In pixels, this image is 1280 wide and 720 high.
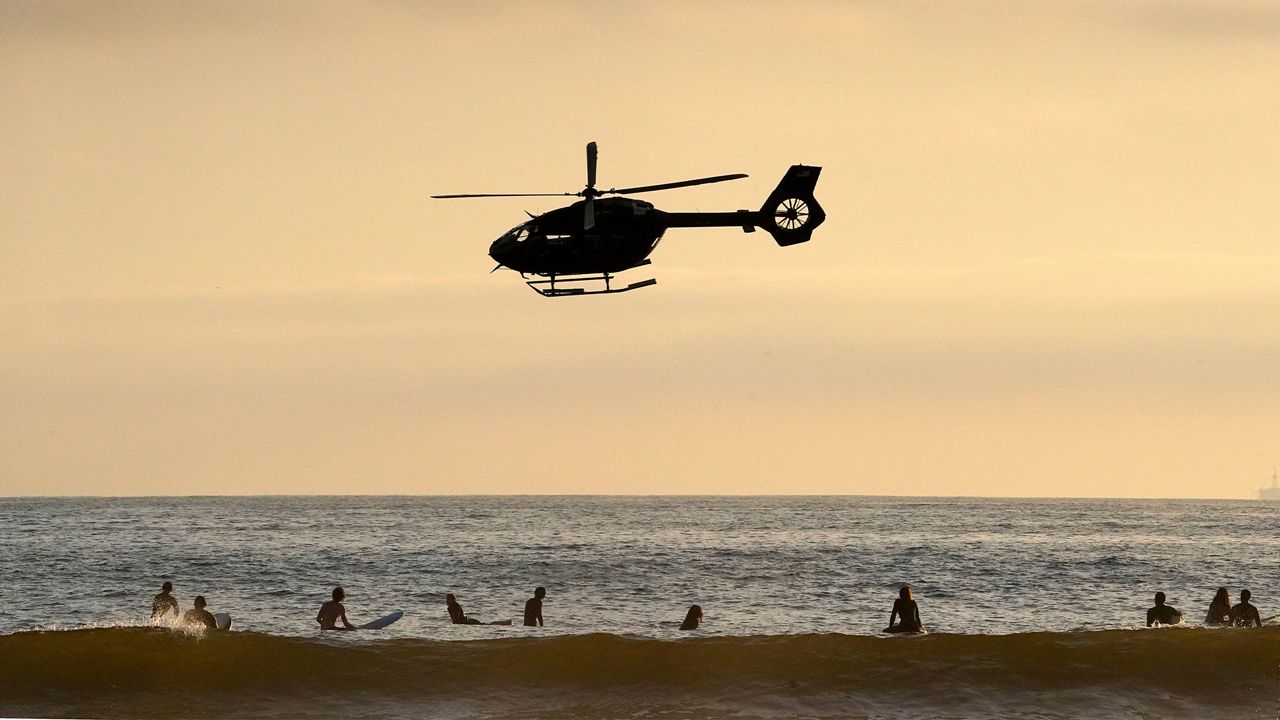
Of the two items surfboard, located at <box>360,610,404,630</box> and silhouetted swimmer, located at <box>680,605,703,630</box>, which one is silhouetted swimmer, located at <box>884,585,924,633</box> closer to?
silhouetted swimmer, located at <box>680,605,703,630</box>

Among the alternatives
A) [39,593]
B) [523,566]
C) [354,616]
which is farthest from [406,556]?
[354,616]

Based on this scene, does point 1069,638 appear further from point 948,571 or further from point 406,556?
point 406,556

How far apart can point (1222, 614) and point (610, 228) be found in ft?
46.4

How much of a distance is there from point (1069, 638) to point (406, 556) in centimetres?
4937

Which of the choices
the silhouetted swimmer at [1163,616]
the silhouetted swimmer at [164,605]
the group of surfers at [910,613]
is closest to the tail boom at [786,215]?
the group of surfers at [910,613]

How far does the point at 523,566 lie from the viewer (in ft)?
197

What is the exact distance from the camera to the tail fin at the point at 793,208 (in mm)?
25031

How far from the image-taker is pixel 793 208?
83.0 feet

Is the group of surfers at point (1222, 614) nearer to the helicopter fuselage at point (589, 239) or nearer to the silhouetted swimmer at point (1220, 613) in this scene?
the silhouetted swimmer at point (1220, 613)

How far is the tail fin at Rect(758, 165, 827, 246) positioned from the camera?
25.0 metres

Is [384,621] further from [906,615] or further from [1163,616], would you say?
[1163,616]

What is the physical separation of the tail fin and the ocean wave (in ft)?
25.6

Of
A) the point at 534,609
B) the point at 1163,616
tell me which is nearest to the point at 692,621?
the point at 534,609

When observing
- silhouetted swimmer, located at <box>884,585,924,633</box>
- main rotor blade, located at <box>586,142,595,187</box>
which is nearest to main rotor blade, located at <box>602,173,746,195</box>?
main rotor blade, located at <box>586,142,595,187</box>
